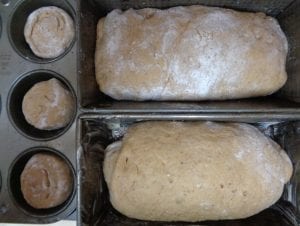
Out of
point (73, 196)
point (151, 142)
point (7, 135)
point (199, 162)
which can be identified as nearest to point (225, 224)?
point (199, 162)

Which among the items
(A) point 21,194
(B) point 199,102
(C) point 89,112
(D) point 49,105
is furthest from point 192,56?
(A) point 21,194

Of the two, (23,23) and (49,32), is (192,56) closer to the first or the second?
(49,32)

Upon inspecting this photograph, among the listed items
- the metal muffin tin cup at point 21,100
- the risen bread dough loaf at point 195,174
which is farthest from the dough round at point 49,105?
the risen bread dough loaf at point 195,174

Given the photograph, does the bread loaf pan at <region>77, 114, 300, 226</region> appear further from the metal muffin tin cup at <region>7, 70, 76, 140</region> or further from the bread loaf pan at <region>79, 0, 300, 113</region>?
the metal muffin tin cup at <region>7, 70, 76, 140</region>

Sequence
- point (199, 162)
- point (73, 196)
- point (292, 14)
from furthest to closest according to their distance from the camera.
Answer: point (73, 196) < point (292, 14) < point (199, 162)

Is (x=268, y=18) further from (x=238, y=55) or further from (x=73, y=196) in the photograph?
(x=73, y=196)
